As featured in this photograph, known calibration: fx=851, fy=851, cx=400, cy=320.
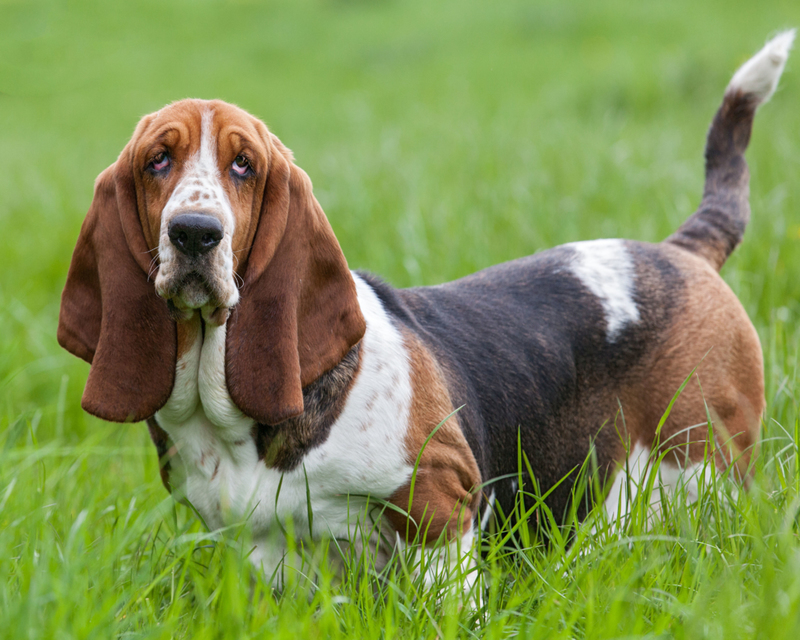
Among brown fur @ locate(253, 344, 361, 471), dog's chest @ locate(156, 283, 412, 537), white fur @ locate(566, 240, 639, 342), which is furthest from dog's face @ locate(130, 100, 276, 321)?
white fur @ locate(566, 240, 639, 342)

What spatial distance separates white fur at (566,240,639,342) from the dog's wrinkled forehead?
141 centimetres

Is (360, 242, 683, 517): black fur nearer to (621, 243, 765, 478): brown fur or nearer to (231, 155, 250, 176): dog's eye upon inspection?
(621, 243, 765, 478): brown fur

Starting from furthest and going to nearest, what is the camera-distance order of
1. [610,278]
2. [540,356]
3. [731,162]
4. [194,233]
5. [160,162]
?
1. [731,162]
2. [610,278]
3. [540,356]
4. [160,162]
5. [194,233]

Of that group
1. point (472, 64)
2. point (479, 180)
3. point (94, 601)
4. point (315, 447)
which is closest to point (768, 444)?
point (315, 447)

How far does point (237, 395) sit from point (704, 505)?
57.9 inches

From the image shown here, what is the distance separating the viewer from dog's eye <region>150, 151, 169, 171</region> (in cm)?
249

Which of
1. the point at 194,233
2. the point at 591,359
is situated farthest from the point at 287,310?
the point at 591,359

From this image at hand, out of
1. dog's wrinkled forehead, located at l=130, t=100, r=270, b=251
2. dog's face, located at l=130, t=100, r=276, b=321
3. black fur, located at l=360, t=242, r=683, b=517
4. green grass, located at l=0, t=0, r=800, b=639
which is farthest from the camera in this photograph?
black fur, located at l=360, t=242, r=683, b=517

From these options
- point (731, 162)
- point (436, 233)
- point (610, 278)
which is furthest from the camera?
point (436, 233)

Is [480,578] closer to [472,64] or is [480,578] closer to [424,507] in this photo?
[424,507]

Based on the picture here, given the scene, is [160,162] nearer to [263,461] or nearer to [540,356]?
[263,461]

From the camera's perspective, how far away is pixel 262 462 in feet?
8.55

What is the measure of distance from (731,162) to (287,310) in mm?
2329

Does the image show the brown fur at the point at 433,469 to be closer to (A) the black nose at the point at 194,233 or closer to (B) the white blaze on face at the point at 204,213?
(B) the white blaze on face at the point at 204,213
